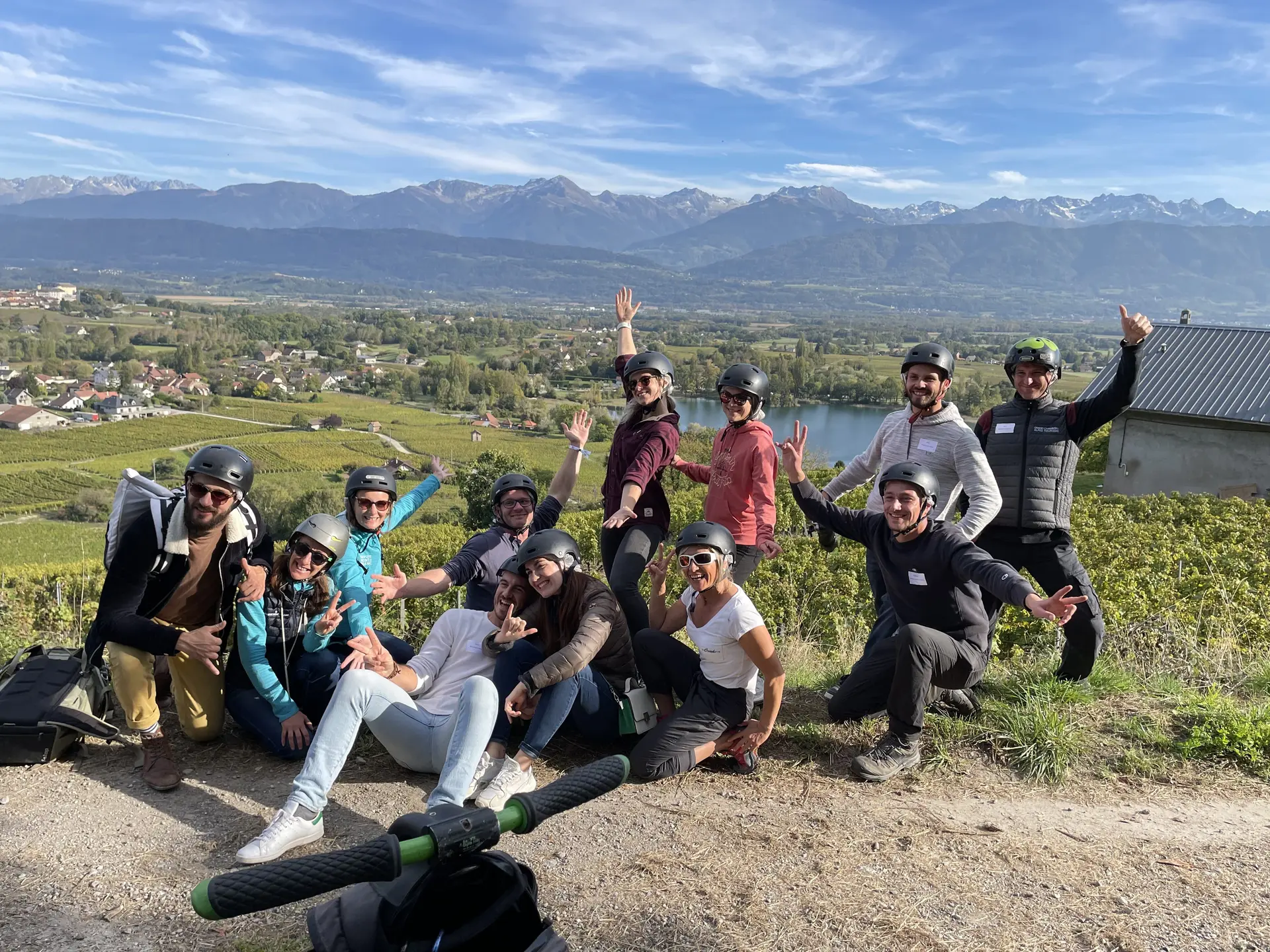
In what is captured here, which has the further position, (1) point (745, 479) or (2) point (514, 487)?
(2) point (514, 487)

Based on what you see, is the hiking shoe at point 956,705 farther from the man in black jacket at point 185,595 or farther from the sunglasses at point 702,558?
the man in black jacket at point 185,595

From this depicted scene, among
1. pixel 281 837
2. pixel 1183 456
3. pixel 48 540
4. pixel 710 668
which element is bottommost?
pixel 48 540

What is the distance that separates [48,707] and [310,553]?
1.69 m

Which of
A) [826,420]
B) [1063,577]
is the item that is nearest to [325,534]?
[1063,577]

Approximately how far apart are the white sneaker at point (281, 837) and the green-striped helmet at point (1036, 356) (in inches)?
186

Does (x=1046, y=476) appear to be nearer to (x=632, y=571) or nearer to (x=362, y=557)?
(x=632, y=571)

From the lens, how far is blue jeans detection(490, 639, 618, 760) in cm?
479

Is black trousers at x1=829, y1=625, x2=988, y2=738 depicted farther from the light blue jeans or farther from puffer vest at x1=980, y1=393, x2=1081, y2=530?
the light blue jeans

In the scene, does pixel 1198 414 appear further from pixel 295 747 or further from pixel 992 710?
pixel 295 747

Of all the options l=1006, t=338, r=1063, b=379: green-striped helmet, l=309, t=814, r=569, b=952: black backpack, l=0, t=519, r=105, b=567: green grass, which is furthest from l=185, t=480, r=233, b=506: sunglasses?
l=0, t=519, r=105, b=567: green grass

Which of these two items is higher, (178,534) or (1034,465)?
(1034,465)

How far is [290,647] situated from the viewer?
16.9ft

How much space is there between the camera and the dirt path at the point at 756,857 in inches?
144

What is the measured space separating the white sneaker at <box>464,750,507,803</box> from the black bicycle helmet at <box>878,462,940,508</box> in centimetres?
263
